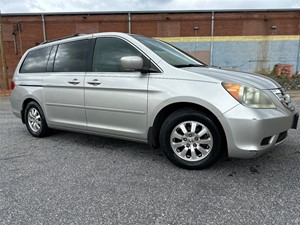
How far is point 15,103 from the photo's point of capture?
16.1ft

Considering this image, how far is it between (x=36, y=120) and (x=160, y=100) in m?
2.73

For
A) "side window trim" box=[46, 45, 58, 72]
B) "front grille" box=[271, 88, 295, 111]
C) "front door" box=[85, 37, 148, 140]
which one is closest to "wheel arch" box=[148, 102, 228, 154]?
"front door" box=[85, 37, 148, 140]

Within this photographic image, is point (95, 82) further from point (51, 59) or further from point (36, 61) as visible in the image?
point (36, 61)

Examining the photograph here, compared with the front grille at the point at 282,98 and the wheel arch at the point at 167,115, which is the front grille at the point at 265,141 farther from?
the front grille at the point at 282,98

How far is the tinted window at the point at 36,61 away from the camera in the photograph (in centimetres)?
441

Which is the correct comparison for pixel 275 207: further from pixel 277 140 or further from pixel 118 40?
pixel 118 40

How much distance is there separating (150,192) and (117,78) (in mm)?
1614

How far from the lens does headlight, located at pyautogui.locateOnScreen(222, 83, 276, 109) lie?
2744 millimetres

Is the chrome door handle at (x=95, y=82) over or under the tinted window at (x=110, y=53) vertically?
under

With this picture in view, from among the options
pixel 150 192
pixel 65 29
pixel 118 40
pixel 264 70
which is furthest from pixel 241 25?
pixel 150 192

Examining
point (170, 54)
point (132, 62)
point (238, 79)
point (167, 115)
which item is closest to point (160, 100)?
point (167, 115)

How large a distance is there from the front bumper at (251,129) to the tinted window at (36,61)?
130 inches

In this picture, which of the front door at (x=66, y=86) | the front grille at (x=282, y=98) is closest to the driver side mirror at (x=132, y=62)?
the front door at (x=66, y=86)

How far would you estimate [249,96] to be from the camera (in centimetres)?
276
